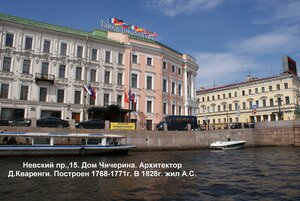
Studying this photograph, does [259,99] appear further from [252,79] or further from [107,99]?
[107,99]

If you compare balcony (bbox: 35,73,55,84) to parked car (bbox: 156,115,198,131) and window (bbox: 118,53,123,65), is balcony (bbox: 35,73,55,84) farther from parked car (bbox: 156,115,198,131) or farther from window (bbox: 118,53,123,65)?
parked car (bbox: 156,115,198,131)

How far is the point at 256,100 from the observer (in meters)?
68.2

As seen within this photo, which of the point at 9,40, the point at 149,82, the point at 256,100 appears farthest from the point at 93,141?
the point at 256,100

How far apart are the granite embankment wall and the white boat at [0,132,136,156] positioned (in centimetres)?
298

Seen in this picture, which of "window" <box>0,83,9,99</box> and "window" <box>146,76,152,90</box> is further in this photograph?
"window" <box>146,76,152,90</box>

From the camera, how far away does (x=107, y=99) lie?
4194 cm

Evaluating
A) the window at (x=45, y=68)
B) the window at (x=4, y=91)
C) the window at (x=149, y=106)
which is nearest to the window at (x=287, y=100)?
the window at (x=149, y=106)

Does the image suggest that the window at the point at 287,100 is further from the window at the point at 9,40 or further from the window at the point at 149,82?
the window at the point at 9,40

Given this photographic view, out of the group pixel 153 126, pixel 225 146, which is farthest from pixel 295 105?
pixel 153 126

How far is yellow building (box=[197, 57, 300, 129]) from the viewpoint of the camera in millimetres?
62562

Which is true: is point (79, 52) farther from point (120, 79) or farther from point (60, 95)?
point (120, 79)

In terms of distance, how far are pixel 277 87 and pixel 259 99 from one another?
5153mm

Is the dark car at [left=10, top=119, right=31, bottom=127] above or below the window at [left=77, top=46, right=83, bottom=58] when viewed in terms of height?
below

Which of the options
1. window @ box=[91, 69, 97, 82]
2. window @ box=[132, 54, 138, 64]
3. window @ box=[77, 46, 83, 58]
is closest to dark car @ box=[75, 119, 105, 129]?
window @ box=[91, 69, 97, 82]
